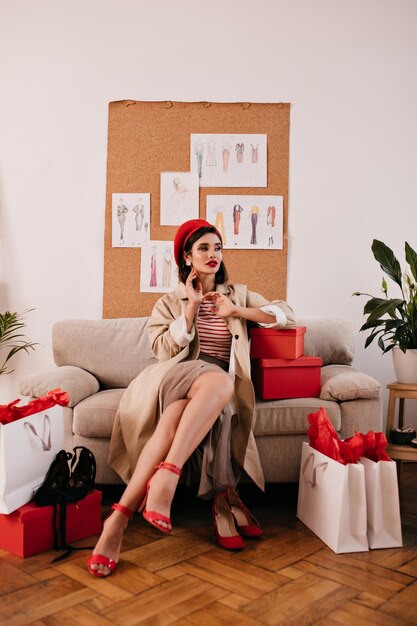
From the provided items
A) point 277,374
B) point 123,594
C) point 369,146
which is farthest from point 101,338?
point 369,146

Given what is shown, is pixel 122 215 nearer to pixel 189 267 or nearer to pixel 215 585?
pixel 189 267

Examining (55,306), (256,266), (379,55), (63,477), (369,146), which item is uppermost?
(379,55)

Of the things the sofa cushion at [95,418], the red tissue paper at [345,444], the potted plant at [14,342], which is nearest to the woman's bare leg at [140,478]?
the sofa cushion at [95,418]

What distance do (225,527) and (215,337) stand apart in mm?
813

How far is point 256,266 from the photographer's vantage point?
3406mm

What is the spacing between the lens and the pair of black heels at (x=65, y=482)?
2.02m

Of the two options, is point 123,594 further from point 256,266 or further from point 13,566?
point 256,266

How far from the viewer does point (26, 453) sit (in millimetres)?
2012

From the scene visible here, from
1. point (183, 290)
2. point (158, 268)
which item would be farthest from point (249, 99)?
point (183, 290)

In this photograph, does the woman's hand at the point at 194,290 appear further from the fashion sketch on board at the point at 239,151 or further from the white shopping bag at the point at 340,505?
the fashion sketch on board at the point at 239,151

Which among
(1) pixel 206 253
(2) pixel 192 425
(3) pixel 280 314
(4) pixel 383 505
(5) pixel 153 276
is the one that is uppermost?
(1) pixel 206 253

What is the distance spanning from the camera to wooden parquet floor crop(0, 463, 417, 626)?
1.57 metres

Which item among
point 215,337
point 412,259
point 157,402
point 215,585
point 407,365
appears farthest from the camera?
point 412,259

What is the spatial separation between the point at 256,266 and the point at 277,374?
1.02m
